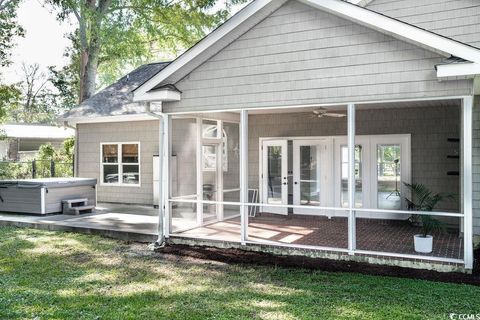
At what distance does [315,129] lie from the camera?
37.3 feet

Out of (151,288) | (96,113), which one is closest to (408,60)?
(151,288)

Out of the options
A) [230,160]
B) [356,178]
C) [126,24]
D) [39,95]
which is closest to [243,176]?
[230,160]

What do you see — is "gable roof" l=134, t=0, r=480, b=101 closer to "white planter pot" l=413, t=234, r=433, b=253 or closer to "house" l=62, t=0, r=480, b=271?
"house" l=62, t=0, r=480, b=271

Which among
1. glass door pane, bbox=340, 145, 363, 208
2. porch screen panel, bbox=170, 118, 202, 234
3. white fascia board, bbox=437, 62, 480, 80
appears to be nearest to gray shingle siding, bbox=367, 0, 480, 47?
white fascia board, bbox=437, 62, 480, 80

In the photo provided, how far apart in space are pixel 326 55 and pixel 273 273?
11.9 ft

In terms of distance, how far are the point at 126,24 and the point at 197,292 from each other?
2010 cm

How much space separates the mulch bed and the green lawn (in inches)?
10.8

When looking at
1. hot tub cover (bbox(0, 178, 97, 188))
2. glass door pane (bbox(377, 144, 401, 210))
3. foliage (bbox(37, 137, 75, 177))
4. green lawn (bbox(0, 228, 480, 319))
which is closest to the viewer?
green lawn (bbox(0, 228, 480, 319))

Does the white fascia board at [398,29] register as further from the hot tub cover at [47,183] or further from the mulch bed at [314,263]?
the hot tub cover at [47,183]

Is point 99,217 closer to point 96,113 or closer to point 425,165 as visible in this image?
point 96,113

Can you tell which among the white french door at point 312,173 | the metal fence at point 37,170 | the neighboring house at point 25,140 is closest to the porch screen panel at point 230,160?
the white french door at point 312,173

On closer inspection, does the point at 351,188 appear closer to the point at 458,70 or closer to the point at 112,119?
the point at 458,70

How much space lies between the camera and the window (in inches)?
531

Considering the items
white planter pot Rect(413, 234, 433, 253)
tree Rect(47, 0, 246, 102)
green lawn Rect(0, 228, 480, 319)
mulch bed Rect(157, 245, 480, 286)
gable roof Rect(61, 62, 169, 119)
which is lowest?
green lawn Rect(0, 228, 480, 319)
